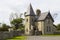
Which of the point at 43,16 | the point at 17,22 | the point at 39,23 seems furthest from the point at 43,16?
the point at 17,22

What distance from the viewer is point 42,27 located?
5806cm

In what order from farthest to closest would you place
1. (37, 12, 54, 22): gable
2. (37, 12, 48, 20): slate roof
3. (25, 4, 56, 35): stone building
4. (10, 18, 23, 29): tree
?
(10, 18, 23, 29): tree
(37, 12, 48, 20): slate roof
(25, 4, 56, 35): stone building
(37, 12, 54, 22): gable

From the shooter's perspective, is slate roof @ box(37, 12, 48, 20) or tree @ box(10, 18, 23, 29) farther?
tree @ box(10, 18, 23, 29)

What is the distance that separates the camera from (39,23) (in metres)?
59.0

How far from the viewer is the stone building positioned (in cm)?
5778

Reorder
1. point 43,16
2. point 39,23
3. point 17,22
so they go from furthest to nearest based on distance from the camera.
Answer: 1. point 17,22
2. point 39,23
3. point 43,16

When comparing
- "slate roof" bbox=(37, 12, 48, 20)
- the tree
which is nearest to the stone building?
"slate roof" bbox=(37, 12, 48, 20)

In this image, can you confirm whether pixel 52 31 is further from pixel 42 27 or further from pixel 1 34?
pixel 1 34

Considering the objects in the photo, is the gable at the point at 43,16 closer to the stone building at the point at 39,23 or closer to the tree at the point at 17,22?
the stone building at the point at 39,23

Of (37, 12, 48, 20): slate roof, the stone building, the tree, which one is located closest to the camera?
the stone building

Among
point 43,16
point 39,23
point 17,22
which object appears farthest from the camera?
point 17,22

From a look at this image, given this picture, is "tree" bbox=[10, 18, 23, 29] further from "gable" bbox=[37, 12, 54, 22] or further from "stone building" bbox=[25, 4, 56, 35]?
"gable" bbox=[37, 12, 54, 22]

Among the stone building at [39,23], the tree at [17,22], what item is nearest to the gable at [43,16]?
the stone building at [39,23]

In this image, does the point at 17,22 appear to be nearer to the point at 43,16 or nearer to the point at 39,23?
the point at 39,23
